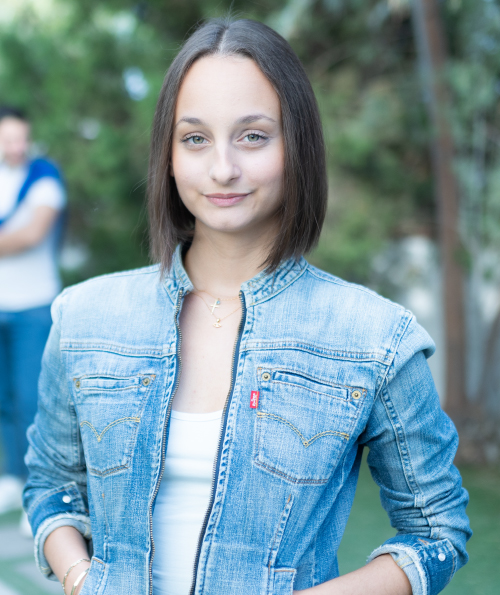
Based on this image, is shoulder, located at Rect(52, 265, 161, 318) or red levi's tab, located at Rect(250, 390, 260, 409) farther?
shoulder, located at Rect(52, 265, 161, 318)

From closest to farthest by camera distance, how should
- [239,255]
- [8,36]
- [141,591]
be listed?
[141,591] < [239,255] < [8,36]

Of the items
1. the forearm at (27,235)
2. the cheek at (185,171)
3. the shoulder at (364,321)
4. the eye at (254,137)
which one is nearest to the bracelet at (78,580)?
the shoulder at (364,321)

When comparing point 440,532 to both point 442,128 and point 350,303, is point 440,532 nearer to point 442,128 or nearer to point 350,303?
point 350,303

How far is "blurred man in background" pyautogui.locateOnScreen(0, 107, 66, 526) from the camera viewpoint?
3.21 metres

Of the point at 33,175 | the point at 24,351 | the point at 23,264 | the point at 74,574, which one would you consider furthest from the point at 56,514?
the point at 33,175

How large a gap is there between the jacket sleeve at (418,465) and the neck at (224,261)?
325mm

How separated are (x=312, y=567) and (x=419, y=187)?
4.00 m

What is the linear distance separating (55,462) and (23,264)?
2.02m

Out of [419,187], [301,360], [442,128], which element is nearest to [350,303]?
[301,360]

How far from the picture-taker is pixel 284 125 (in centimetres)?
122

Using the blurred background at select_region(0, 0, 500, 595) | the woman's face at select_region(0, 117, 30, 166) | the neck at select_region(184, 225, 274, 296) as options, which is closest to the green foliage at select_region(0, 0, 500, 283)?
the blurred background at select_region(0, 0, 500, 595)

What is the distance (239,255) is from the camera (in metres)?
1.36

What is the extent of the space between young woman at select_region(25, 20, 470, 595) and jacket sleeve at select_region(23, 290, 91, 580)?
49 mm

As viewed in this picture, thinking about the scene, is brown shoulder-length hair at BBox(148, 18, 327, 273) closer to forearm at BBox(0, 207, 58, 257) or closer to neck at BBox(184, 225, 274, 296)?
neck at BBox(184, 225, 274, 296)
